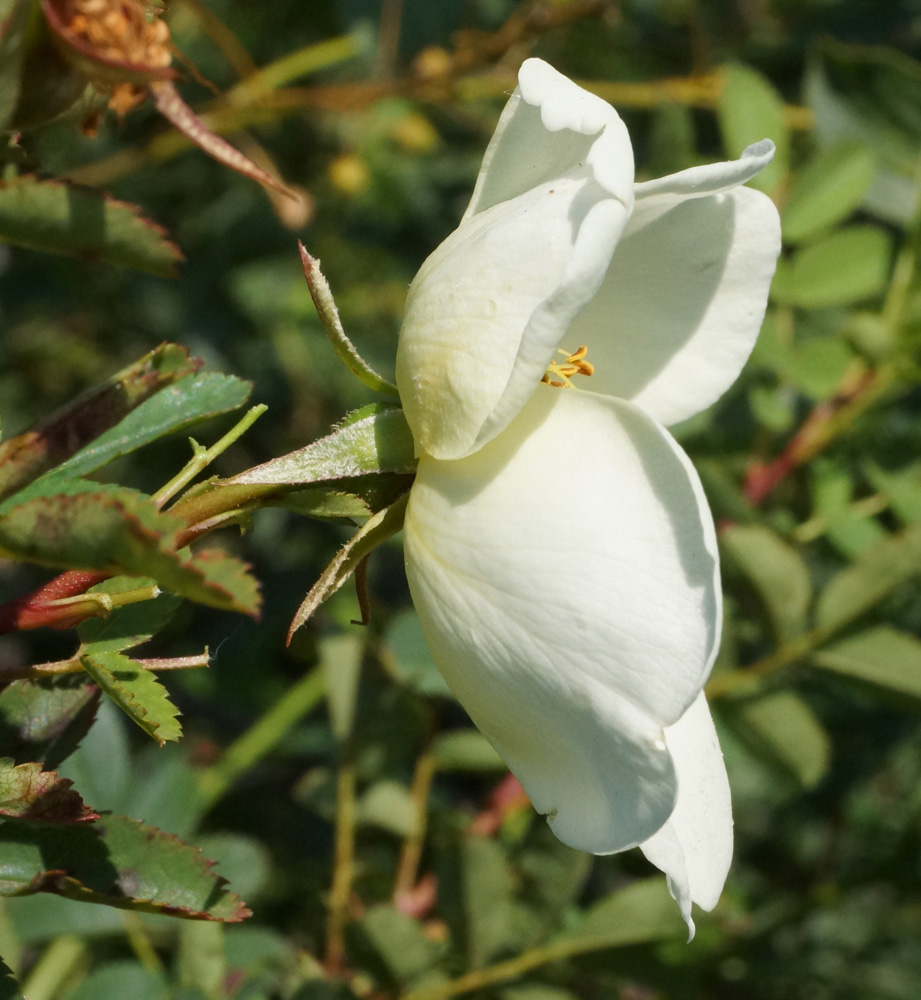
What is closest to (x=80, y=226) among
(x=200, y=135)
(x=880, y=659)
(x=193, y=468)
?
(x=200, y=135)

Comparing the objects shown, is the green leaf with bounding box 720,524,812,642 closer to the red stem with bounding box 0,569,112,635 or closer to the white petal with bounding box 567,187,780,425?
the white petal with bounding box 567,187,780,425

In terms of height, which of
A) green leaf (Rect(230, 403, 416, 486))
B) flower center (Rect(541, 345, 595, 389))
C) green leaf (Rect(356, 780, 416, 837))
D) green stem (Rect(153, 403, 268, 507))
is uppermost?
green stem (Rect(153, 403, 268, 507))

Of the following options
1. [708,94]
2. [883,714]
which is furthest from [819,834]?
[708,94]

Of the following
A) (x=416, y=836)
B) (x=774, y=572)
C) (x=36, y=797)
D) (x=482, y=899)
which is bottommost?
(x=416, y=836)

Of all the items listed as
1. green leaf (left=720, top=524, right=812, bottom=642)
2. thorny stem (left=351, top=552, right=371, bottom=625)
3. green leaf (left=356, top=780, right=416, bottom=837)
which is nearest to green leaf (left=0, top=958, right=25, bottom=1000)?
thorny stem (left=351, top=552, right=371, bottom=625)

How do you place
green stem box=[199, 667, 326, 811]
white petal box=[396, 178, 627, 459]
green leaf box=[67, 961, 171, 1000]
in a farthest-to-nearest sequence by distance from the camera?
green stem box=[199, 667, 326, 811] < green leaf box=[67, 961, 171, 1000] < white petal box=[396, 178, 627, 459]

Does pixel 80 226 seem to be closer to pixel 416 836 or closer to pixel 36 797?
pixel 36 797
